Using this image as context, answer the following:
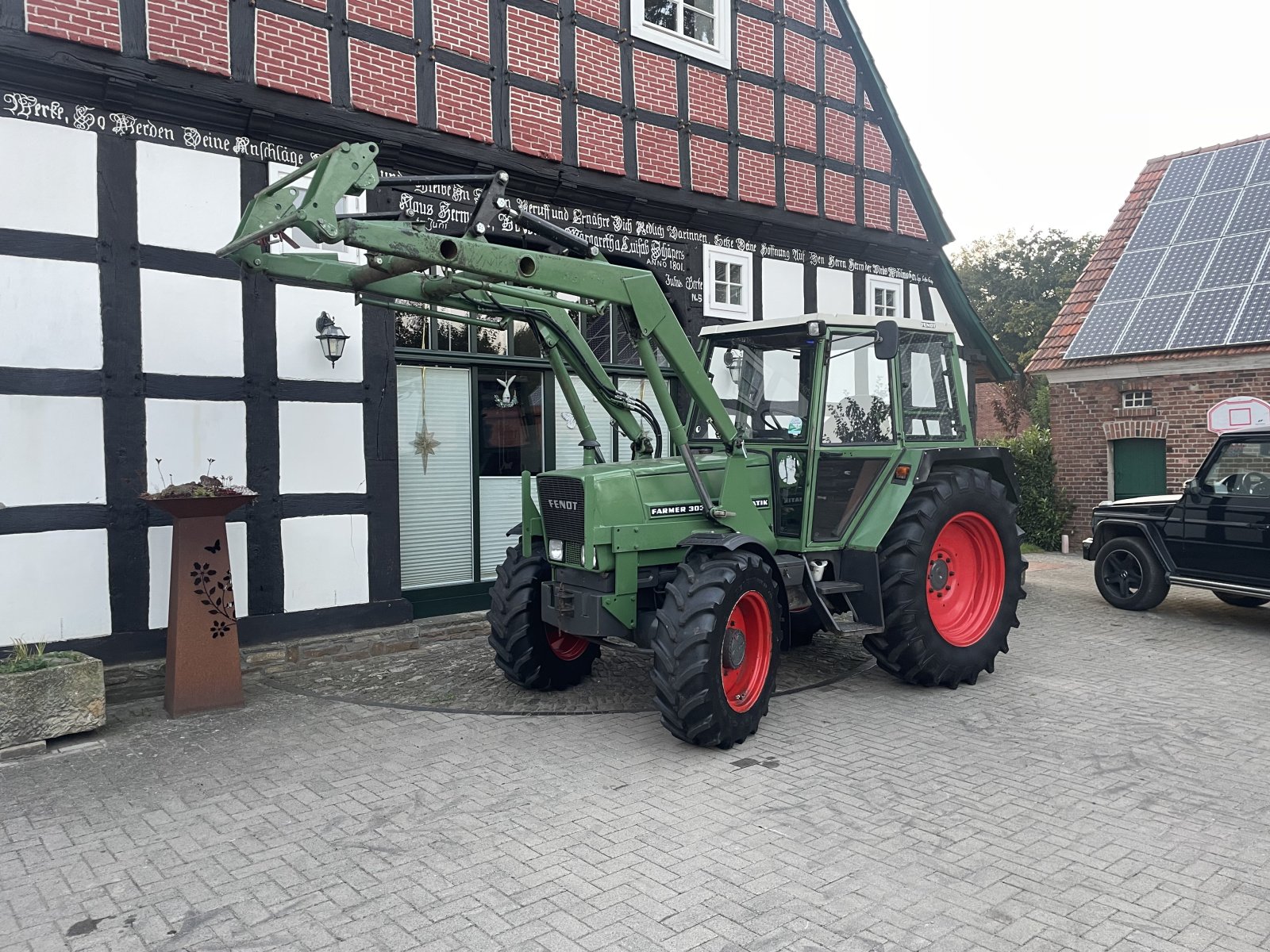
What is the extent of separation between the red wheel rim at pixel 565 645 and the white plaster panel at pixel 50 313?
369 cm

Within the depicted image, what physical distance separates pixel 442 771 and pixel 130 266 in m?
4.33

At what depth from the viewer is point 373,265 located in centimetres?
447

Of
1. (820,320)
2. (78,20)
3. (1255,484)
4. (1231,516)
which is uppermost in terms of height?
(78,20)

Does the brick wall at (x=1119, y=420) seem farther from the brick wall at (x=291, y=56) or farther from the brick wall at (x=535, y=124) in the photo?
the brick wall at (x=291, y=56)

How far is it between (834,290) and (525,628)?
7.27 meters

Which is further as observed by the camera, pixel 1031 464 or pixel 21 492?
pixel 1031 464

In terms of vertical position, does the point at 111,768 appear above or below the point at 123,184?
below

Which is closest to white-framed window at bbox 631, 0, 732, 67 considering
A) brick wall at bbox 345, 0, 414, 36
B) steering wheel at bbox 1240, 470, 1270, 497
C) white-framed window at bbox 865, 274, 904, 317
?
brick wall at bbox 345, 0, 414, 36

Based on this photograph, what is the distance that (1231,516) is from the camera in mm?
8000

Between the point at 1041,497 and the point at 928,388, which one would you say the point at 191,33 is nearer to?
the point at 928,388

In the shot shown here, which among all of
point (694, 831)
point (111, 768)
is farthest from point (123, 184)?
point (694, 831)

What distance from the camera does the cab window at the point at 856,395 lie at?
5.90 meters

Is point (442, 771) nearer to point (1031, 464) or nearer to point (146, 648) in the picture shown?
point (146, 648)

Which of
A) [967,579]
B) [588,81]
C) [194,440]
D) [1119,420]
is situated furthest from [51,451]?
[1119,420]
